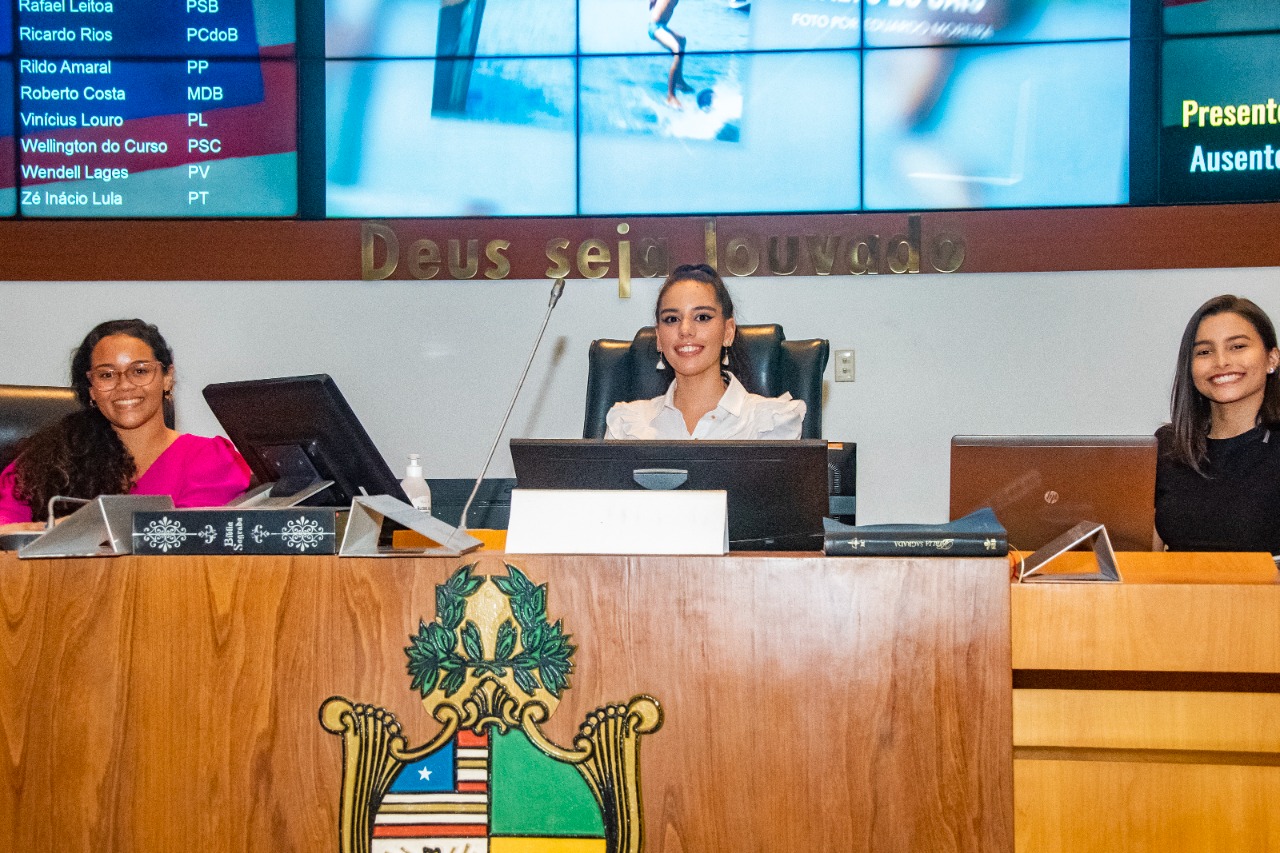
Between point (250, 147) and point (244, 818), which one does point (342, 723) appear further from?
point (250, 147)

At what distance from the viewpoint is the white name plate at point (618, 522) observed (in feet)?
4.14

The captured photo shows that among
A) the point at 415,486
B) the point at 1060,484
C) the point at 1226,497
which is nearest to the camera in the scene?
the point at 1060,484

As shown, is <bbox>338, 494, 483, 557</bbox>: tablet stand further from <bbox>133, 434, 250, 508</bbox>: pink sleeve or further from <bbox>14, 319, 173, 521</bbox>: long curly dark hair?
<bbox>14, 319, 173, 521</bbox>: long curly dark hair

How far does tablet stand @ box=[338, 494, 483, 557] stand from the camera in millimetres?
1278

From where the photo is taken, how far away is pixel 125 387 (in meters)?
2.38

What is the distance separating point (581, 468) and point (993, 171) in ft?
8.32

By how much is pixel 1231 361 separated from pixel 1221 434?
6.1 inches

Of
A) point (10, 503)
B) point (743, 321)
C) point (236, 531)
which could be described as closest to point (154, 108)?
point (10, 503)

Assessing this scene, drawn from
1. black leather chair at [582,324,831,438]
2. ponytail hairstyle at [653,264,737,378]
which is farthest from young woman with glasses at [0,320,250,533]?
ponytail hairstyle at [653,264,737,378]

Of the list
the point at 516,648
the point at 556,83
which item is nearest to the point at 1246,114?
the point at 556,83

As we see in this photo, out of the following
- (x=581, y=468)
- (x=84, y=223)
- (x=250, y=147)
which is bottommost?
(x=581, y=468)

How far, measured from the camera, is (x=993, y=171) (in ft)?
11.4

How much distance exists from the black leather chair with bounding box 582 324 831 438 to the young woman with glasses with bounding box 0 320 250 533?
2.79 feet

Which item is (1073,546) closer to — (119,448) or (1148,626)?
(1148,626)
